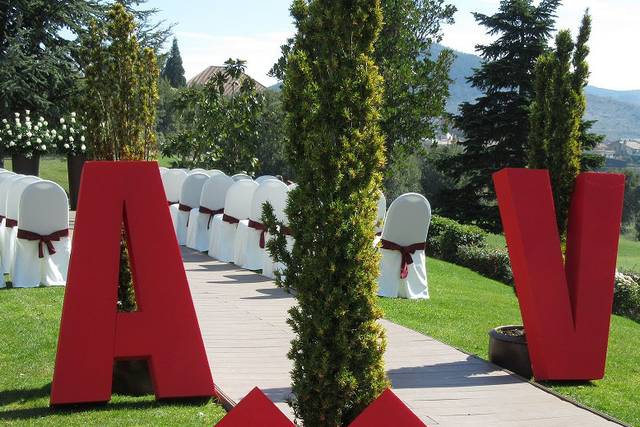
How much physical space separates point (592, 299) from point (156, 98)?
14.1 ft

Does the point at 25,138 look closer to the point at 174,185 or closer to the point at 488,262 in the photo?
the point at 174,185

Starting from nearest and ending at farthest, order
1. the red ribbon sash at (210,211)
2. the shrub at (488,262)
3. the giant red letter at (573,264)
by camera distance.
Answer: the giant red letter at (573,264), the red ribbon sash at (210,211), the shrub at (488,262)

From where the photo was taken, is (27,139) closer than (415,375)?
No

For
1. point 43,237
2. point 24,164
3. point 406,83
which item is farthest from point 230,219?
point 24,164

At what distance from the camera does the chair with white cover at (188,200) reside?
677 inches

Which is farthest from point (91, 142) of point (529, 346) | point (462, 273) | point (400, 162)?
point (400, 162)

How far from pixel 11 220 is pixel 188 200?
5.47 meters

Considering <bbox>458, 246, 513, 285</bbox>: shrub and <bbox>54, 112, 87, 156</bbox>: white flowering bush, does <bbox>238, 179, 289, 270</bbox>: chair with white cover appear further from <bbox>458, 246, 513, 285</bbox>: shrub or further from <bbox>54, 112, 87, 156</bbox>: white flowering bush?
<bbox>54, 112, 87, 156</bbox>: white flowering bush

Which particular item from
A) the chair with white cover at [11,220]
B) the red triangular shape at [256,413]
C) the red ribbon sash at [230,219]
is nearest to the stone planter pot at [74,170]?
the red ribbon sash at [230,219]

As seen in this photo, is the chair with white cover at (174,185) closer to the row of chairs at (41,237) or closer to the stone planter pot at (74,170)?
the stone planter pot at (74,170)

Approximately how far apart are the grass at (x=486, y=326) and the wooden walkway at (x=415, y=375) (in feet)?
1.01

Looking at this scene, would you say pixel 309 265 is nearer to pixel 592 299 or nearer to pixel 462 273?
pixel 592 299

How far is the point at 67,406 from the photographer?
241 inches

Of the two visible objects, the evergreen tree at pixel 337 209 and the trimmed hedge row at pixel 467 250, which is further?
the trimmed hedge row at pixel 467 250
